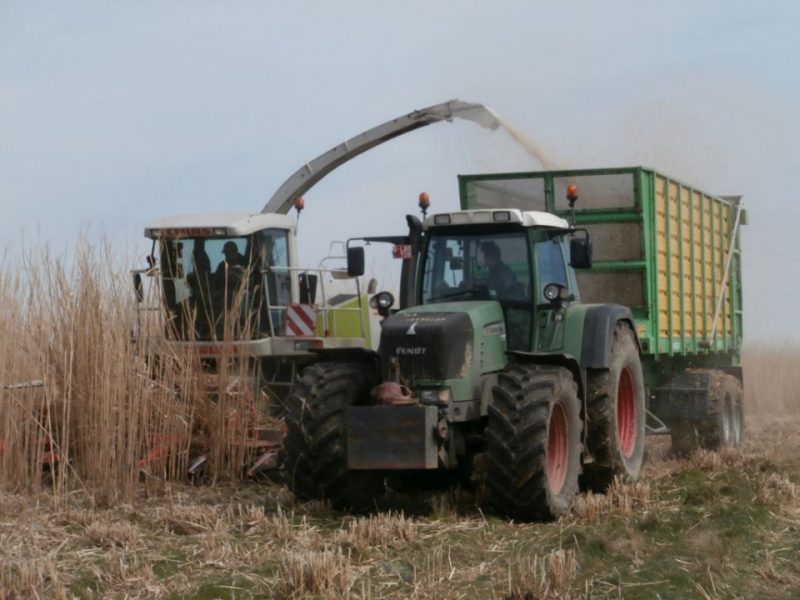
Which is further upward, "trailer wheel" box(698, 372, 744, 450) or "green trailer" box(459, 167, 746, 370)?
"green trailer" box(459, 167, 746, 370)

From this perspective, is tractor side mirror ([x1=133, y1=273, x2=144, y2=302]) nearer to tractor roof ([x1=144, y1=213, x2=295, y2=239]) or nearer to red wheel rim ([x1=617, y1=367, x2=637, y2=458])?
tractor roof ([x1=144, y1=213, x2=295, y2=239])

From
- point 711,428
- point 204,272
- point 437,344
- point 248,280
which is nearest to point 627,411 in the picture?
point 711,428

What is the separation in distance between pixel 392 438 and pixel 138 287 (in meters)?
3.11

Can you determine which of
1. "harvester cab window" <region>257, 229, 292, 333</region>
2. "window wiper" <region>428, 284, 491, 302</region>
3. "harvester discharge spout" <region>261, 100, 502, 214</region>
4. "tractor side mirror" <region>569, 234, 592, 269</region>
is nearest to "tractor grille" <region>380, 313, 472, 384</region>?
"window wiper" <region>428, 284, 491, 302</region>

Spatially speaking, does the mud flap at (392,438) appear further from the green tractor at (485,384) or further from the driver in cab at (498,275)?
the driver in cab at (498,275)

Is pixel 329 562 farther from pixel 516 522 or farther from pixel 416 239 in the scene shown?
pixel 416 239

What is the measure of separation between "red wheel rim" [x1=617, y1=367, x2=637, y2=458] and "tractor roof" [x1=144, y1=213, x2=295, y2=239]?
14.7 feet

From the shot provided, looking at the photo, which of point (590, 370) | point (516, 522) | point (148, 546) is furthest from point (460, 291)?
point (148, 546)

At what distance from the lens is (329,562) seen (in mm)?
6227

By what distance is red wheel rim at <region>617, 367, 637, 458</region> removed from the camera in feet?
33.3

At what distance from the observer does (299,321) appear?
12.9m

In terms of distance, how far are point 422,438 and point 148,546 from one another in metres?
1.77

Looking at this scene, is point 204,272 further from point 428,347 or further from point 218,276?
point 428,347

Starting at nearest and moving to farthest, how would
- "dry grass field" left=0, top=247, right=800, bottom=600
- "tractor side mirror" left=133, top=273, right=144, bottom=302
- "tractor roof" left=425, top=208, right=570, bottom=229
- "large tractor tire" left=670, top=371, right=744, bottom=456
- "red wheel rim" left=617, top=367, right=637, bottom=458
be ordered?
"dry grass field" left=0, top=247, right=800, bottom=600 → "tractor roof" left=425, top=208, right=570, bottom=229 → "tractor side mirror" left=133, top=273, right=144, bottom=302 → "red wheel rim" left=617, top=367, right=637, bottom=458 → "large tractor tire" left=670, top=371, right=744, bottom=456
